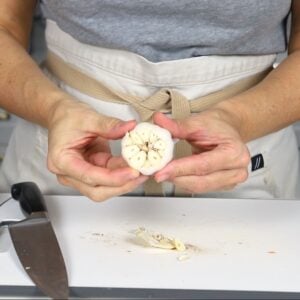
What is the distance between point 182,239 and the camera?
72 centimetres

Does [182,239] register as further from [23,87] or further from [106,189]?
[23,87]

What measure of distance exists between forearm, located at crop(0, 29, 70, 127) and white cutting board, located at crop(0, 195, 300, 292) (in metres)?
0.10

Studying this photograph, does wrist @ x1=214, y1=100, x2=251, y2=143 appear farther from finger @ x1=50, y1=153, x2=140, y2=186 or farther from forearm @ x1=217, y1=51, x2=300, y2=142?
finger @ x1=50, y1=153, x2=140, y2=186

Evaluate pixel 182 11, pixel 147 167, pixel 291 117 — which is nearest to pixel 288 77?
pixel 291 117

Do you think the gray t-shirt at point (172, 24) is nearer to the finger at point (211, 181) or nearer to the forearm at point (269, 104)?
the forearm at point (269, 104)

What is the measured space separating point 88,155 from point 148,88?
153 millimetres

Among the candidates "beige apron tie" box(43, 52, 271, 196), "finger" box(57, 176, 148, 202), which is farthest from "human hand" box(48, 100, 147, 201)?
"beige apron tie" box(43, 52, 271, 196)

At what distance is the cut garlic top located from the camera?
65cm

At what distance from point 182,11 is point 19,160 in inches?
11.5

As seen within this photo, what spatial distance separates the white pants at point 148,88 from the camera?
0.83m

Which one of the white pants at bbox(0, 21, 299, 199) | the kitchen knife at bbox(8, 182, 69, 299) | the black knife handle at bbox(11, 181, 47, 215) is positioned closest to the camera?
the kitchen knife at bbox(8, 182, 69, 299)

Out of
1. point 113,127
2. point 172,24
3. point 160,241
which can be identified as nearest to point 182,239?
point 160,241

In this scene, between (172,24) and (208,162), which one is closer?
(208,162)

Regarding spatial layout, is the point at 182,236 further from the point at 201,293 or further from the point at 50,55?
the point at 50,55
